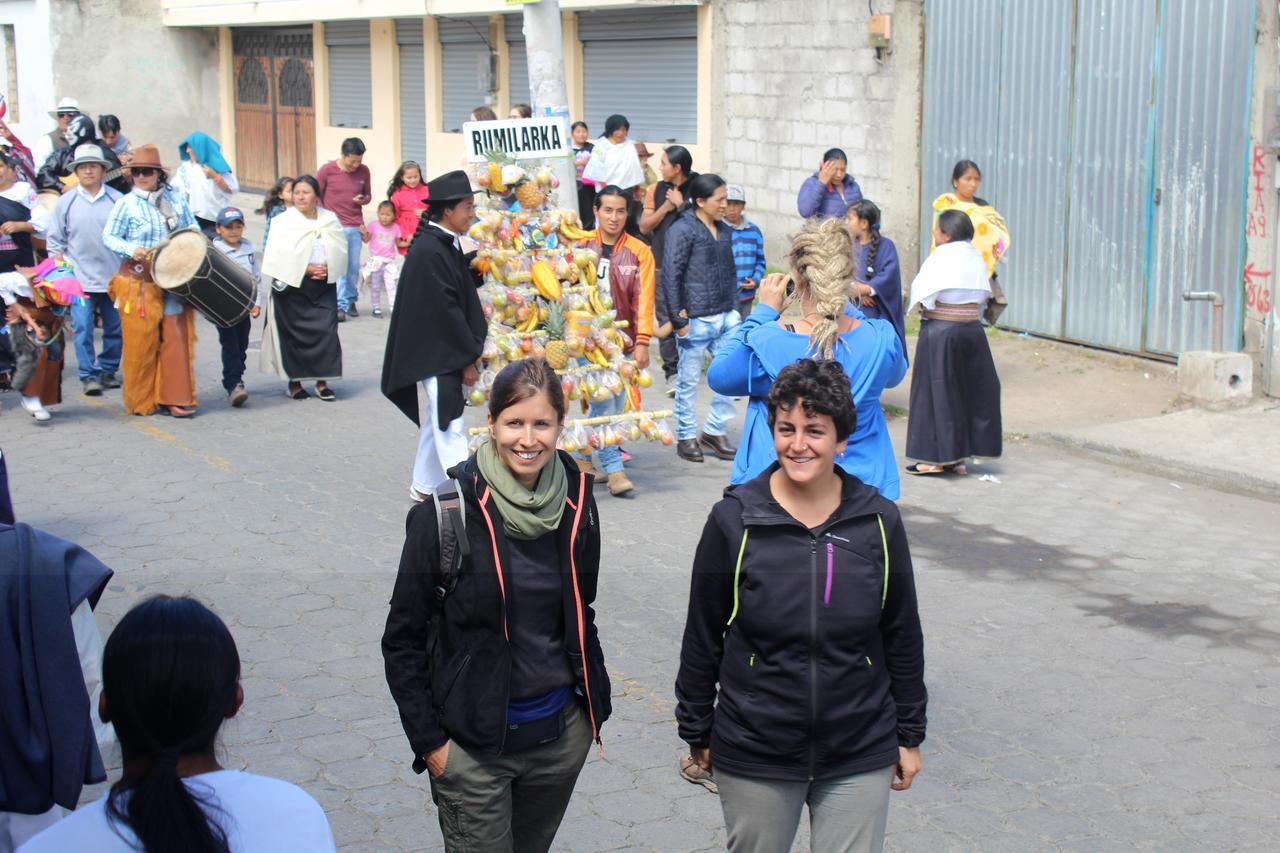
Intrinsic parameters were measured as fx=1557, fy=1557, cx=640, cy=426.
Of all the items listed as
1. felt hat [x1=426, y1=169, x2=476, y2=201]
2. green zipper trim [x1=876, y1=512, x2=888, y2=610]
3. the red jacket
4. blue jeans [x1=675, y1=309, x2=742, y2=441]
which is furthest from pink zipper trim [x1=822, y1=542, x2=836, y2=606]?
blue jeans [x1=675, y1=309, x2=742, y2=441]

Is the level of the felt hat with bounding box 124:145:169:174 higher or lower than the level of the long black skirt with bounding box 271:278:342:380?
higher

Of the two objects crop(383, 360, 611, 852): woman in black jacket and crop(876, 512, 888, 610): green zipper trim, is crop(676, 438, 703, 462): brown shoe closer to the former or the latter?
crop(383, 360, 611, 852): woman in black jacket

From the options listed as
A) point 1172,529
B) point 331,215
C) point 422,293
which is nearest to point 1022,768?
point 1172,529

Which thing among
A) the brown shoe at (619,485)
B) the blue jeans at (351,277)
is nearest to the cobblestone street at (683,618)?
the brown shoe at (619,485)

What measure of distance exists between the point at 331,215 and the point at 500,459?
8728mm

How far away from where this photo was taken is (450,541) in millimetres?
3623

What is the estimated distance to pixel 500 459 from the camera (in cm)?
377

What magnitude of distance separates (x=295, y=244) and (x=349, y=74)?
52.5ft

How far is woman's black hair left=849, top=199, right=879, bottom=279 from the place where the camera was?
10.2 metres

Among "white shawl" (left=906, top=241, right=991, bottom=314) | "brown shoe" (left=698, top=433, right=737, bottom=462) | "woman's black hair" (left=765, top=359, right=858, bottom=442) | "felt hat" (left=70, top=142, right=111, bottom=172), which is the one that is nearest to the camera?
"woman's black hair" (left=765, top=359, right=858, bottom=442)

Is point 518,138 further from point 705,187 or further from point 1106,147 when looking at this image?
point 1106,147

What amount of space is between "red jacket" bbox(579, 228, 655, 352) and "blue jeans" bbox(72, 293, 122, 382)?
4631 mm

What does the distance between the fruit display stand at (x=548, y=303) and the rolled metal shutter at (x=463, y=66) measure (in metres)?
14.8

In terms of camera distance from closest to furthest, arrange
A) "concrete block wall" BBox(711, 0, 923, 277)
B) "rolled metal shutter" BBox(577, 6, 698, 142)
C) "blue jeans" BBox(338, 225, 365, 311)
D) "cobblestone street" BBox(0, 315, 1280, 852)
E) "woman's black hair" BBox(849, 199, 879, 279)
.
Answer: "cobblestone street" BBox(0, 315, 1280, 852), "woman's black hair" BBox(849, 199, 879, 279), "concrete block wall" BBox(711, 0, 923, 277), "blue jeans" BBox(338, 225, 365, 311), "rolled metal shutter" BBox(577, 6, 698, 142)
